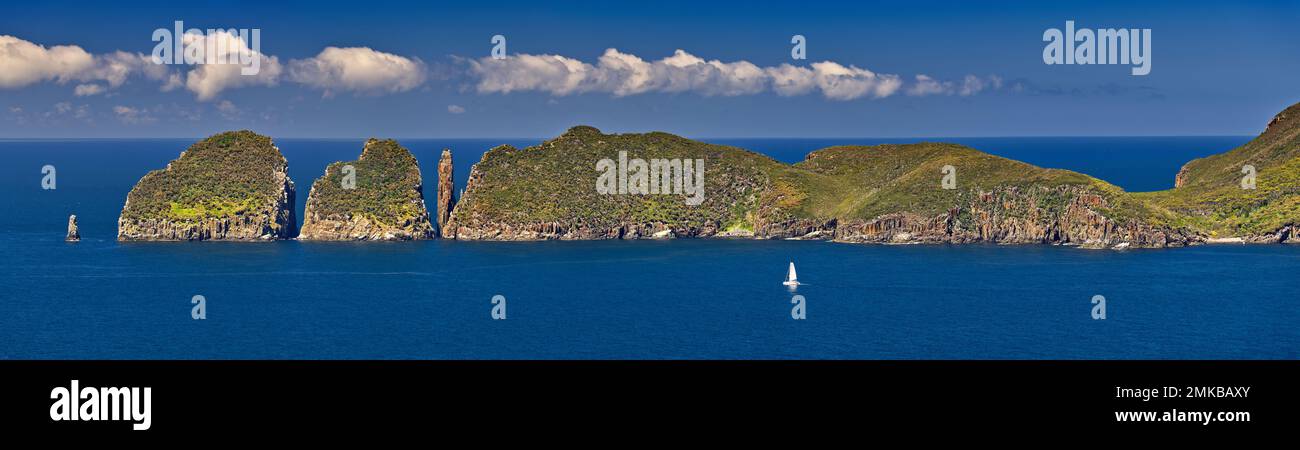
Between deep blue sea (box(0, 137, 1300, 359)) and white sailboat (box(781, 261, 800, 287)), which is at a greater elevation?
white sailboat (box(781, 261, 800, 287))

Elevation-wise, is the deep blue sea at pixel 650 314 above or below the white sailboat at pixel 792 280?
below

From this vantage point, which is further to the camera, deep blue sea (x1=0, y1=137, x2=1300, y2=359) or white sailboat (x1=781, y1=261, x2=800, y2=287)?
white sailboat (x1=781, y1=261, x2=800, y2=287)

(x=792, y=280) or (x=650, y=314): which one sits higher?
(x=792, y=280)

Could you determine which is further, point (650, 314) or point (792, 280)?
point (792, 280)

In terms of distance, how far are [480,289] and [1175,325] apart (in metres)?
89.7

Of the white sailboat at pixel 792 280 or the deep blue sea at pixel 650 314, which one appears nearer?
the deep blue sea at pixel 650 314

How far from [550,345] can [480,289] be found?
43.7m

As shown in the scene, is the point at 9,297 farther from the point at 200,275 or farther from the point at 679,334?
the point at 679,334

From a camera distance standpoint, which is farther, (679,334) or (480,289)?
(480,289)

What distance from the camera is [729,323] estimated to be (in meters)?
154
